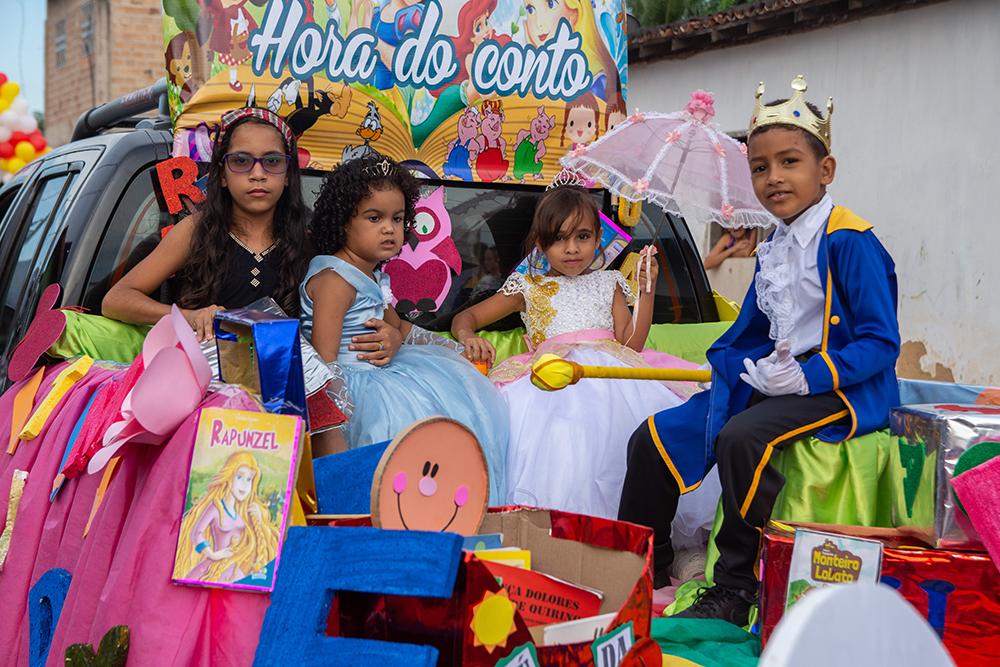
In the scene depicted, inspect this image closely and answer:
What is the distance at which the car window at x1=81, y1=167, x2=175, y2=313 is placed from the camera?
132 inches

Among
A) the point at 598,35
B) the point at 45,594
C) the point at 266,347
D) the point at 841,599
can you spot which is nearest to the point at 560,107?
the point at 598,35

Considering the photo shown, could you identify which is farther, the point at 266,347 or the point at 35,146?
the point at 35,146

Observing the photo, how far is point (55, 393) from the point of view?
9.74 feet

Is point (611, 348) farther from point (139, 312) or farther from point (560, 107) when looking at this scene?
point (139, 312)

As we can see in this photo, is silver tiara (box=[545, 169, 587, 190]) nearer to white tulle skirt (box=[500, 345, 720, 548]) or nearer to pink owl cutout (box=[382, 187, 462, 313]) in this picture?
pink owl cutout (box=[382, 187, 462, 313])

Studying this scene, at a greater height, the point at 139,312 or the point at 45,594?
the point at 139,312

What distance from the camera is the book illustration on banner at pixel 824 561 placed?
235 centimetres

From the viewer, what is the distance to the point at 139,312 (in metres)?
3.15

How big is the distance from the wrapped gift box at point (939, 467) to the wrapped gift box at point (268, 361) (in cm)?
143

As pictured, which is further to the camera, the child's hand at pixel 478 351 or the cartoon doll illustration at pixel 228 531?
the child's hand at pixel 478 351

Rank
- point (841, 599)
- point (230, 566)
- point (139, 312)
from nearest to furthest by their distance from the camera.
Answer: point (841, 599) < point (230, 566) < point (139, 312)

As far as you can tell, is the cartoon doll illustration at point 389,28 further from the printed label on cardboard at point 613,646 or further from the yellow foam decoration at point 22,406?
the printed label on cardboard at point 613,646

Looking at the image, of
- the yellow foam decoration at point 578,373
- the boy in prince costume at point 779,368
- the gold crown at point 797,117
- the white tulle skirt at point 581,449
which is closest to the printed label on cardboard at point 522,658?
the boy in prince costume at point 779,368

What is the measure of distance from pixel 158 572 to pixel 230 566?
0.13m
